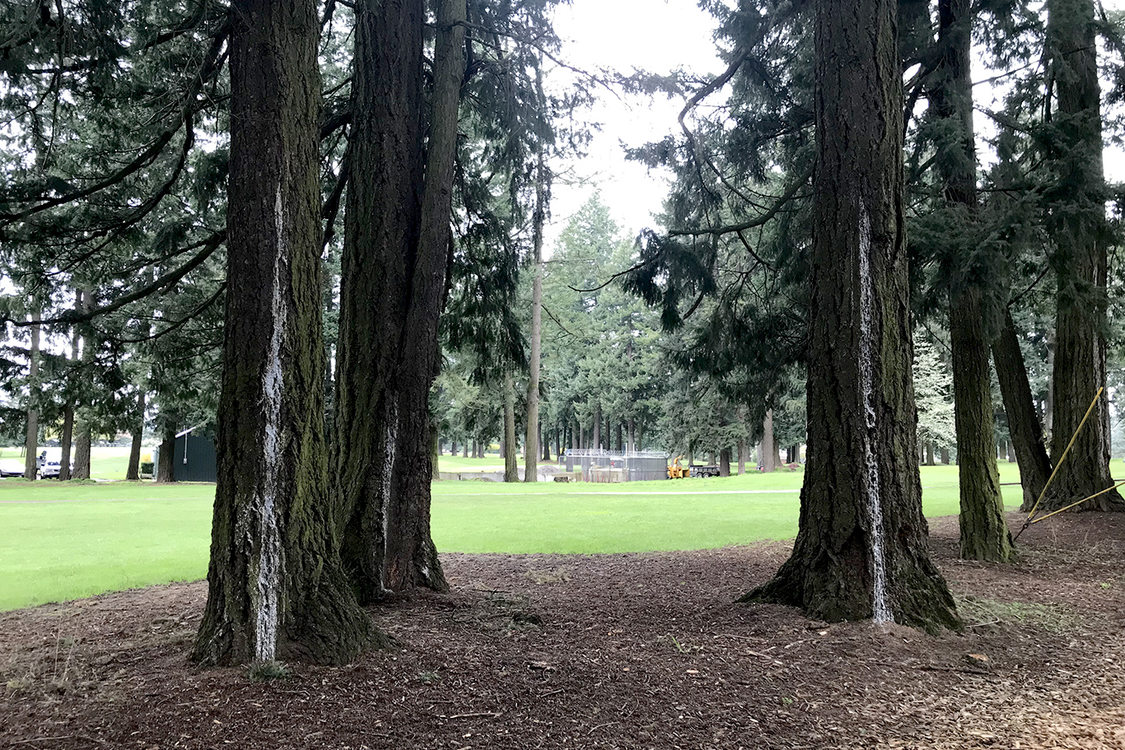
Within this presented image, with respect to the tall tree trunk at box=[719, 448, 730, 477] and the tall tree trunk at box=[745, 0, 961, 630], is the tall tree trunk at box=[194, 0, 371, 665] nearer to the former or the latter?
the tall tree trunk at box=[745, 0, 961, 630]

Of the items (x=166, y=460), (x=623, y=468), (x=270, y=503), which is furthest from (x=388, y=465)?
(x=623, y=468)

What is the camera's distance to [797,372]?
32.6ft

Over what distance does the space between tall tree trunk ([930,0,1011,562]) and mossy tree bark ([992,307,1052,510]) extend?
73.8 inches

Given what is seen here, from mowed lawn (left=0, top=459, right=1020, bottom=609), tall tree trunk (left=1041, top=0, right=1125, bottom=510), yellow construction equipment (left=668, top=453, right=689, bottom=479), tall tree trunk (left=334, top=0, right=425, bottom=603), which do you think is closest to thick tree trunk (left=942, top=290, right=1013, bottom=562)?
tall tree trunk (left=1041, top=0, right=1125, bottom=510)

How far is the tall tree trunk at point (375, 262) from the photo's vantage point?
5562 millimetres

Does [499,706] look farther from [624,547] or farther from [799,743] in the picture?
[624,547]

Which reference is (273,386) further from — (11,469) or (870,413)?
(11,469)

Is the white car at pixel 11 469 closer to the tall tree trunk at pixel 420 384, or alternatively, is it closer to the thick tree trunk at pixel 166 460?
the thick tree trunk at pixel 166 460

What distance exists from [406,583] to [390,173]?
319cm

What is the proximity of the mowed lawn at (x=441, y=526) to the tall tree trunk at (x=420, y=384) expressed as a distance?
366cm

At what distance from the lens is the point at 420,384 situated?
5777mm

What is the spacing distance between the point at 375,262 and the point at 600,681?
3495mm

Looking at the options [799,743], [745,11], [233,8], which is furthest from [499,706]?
[745,11]

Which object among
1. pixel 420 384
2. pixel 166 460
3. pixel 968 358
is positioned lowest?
pixel 166 460
